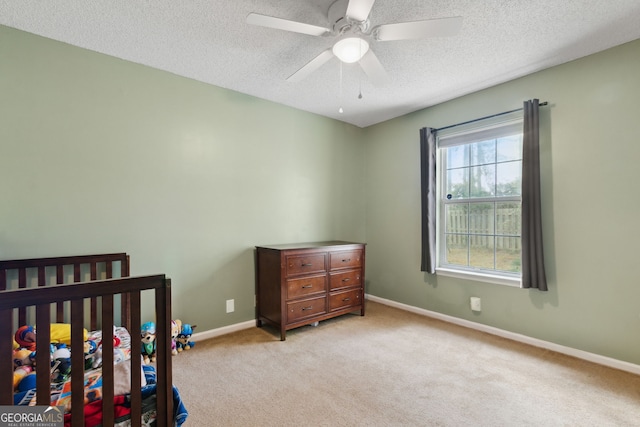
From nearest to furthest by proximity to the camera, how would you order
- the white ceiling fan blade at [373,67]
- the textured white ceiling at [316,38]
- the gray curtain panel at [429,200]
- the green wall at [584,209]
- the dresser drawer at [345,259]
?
the textured white ceiling at [316,38]
the white ceiling fan blade at [373,67]
the green wall at [584,209]
the dresser drawer at [345,259]
the gray curtain panel at [429,200]

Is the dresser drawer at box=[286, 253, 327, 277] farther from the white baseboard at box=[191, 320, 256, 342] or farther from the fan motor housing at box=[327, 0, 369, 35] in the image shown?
the fan motor housing at box=[327, 0, 369, 35]

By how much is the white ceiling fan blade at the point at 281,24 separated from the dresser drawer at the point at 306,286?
1.95 meters

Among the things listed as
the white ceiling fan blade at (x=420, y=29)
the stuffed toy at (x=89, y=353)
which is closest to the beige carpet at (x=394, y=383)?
the stuffed toy at (x=89, y=353)

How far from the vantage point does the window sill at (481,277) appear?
264 centimetres

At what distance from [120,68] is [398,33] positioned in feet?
6.89

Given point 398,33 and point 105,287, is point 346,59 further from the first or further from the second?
point 105,287

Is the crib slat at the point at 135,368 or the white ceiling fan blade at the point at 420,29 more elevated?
the white ceiling fan blade at the point at 420,29

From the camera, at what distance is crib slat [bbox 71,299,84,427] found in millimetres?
1047

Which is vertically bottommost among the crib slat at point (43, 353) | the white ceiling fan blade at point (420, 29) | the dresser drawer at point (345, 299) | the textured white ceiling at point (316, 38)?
the dresser drawer at point (345, 299)

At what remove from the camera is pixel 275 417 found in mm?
1631

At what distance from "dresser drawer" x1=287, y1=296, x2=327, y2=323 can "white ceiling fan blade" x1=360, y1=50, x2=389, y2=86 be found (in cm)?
200

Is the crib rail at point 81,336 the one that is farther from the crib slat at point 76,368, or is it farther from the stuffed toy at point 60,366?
the stuffed toy at point 60,366

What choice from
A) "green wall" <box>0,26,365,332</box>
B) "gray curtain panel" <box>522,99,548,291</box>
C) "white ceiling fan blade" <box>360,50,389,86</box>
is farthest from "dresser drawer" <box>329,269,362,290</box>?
"white ceiling fan blade" <box>360,50,389,86</box>

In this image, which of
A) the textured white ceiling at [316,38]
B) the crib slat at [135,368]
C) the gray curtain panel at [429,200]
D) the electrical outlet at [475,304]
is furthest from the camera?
the gray curtain panel at [429,200]
